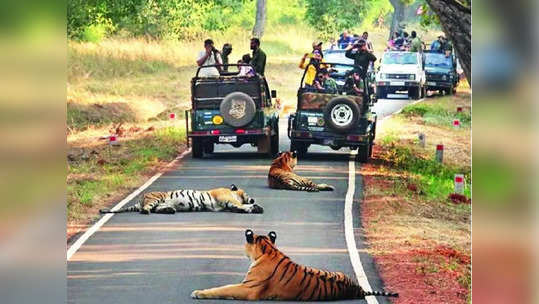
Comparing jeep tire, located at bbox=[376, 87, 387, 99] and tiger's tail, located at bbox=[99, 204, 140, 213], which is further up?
jeep tire, located at bbox=[376, 87, 387, 99]

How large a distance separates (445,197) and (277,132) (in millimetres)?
1825

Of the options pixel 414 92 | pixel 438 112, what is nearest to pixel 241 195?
pixel 438 112

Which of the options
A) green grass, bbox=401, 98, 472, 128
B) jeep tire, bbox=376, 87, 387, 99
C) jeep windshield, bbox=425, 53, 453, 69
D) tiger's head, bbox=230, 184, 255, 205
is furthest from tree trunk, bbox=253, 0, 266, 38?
green grass, bbox=401, 98, 472, 128

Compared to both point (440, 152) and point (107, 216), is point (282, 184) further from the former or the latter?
point (440, 152)

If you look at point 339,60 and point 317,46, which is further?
point 339,60

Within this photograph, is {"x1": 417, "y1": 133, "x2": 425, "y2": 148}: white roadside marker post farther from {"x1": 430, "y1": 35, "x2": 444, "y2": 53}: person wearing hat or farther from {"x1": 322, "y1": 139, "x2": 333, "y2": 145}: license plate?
{"x1": 322, "y1": 139, "x2": 333, "y2": 145}: license plate

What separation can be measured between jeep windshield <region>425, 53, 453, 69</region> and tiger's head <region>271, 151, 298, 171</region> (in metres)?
1.93

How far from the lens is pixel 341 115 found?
833 centimetres

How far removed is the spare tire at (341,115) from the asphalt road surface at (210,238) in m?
0.19

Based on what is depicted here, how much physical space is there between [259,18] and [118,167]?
6.94 ft

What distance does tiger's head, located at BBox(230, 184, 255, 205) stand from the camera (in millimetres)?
7581

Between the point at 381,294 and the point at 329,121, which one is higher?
the point at 329,121
